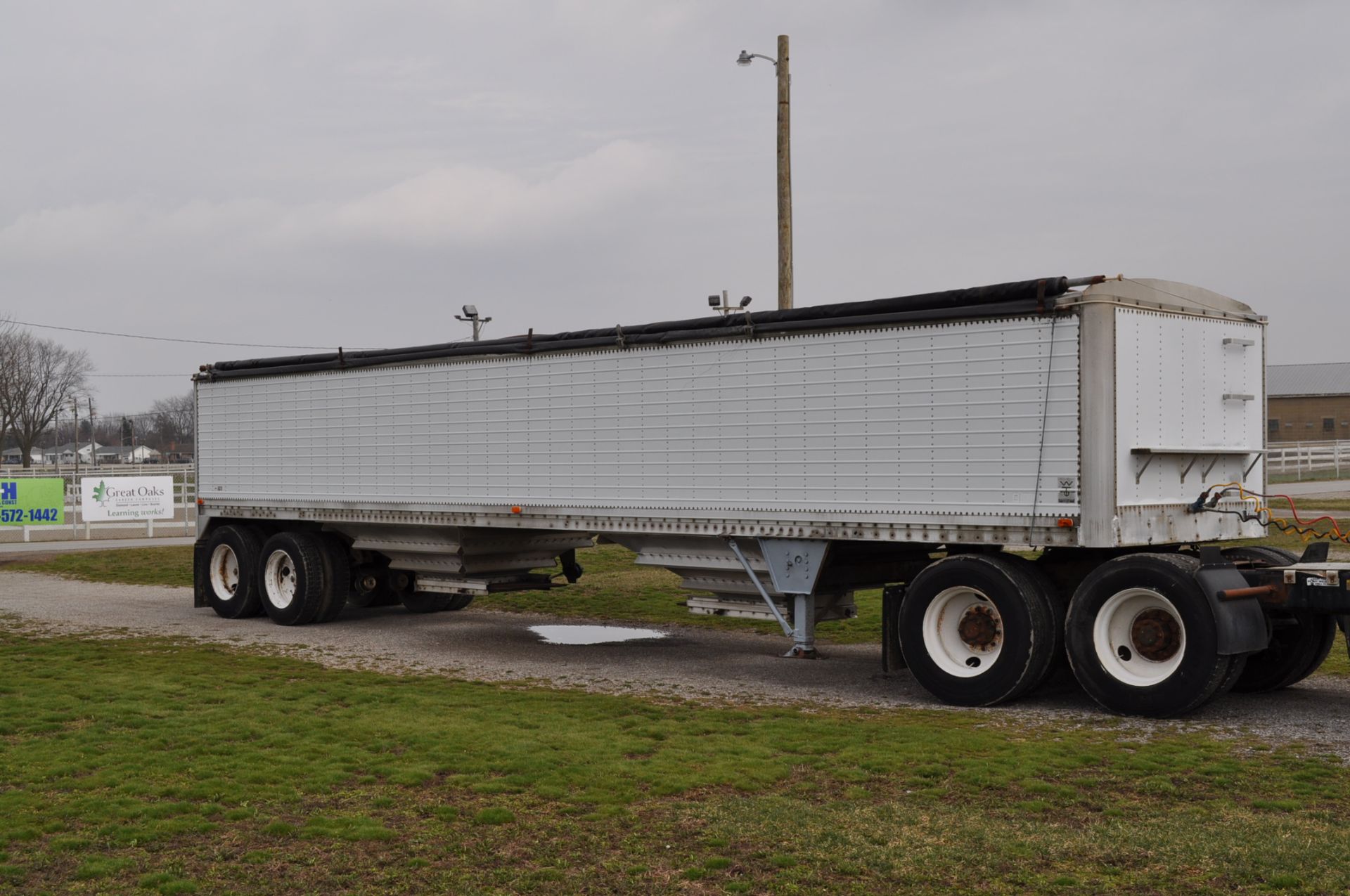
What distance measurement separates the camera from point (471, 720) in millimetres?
10703

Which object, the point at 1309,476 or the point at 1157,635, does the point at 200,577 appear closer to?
the point at 1157,635

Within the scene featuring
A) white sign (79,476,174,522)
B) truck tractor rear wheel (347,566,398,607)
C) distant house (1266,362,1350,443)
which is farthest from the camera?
distant house (1266,362,1350,443)

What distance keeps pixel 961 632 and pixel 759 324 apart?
3445 millimetres

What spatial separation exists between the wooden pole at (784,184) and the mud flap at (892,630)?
31.9 ft

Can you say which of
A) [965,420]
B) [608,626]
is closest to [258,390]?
[608,626]

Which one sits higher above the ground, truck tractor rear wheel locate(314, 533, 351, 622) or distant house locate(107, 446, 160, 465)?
Answer: distant house locate(107, 446, 160, 465)

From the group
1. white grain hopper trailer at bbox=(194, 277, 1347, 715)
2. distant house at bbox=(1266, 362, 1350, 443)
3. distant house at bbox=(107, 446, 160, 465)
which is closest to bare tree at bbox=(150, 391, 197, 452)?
distant house at bbox=(107, 446, 160, 465)

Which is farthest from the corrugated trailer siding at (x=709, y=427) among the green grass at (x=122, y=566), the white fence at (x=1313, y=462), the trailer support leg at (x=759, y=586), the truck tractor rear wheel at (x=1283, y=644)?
the white fence at (x=1313, y=462)

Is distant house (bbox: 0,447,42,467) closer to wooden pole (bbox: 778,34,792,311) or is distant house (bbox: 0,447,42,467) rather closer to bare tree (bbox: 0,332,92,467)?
bare tree (bbox: 0,332,92,467)

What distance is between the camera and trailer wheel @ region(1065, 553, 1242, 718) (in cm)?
1034

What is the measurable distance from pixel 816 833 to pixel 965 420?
5004 millimetres

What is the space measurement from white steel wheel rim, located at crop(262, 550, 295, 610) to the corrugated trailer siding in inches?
32.9

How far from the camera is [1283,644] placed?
38.0 ft

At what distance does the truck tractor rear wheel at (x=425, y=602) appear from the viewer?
1959 centimetres
